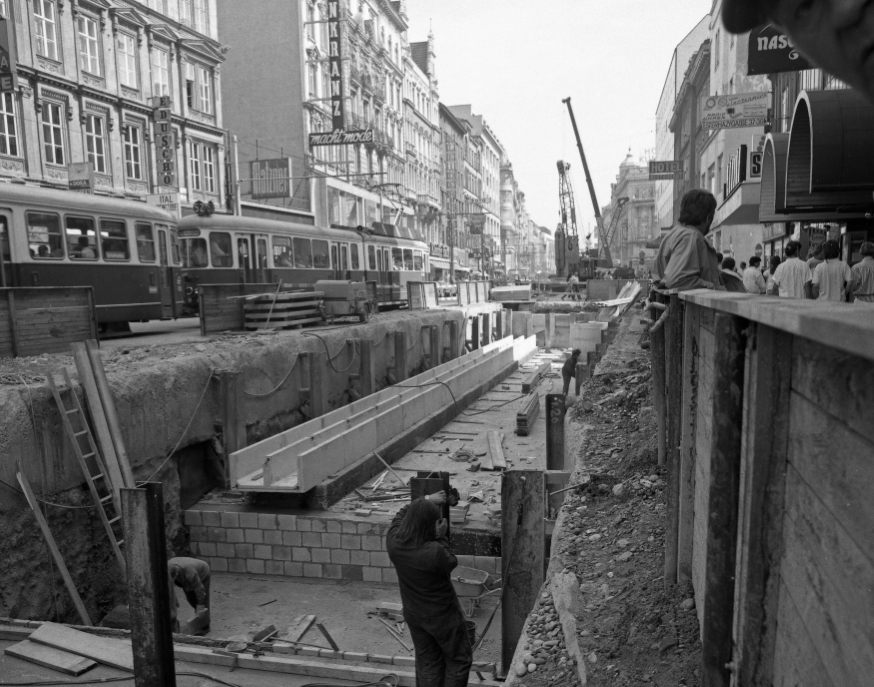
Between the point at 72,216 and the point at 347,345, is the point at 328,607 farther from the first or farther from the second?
the point at 72,216

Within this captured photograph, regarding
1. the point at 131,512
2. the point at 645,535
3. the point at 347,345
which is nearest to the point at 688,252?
the point at 645,535

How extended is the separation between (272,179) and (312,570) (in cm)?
2571

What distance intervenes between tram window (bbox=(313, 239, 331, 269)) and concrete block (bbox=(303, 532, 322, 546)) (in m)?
14.0

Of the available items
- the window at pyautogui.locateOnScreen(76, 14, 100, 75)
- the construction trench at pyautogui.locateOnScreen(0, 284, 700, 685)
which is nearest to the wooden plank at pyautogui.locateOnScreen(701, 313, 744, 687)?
the construction trench at pyautogui.locateOnScreen(0, 284, 700, 685)

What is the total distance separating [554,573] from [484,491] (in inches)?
260

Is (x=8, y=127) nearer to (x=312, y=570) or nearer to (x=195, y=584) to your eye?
(x=312, y=570)

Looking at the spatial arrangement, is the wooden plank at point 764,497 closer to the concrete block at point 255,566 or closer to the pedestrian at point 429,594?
the pedestrian at point 429,594

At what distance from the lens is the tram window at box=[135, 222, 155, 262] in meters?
15.1

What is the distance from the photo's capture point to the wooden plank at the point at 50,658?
586 cm

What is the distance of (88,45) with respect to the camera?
24.1m

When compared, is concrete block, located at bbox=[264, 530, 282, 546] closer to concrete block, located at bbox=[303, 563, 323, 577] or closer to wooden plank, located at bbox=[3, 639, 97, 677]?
concrete block, located at bbox=[303, 563, 323, 577]

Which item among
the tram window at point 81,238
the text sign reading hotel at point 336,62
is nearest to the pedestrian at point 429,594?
the tram window at point 81,238

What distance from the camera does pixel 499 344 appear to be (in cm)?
2539

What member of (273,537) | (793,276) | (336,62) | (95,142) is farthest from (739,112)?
(336,62)
